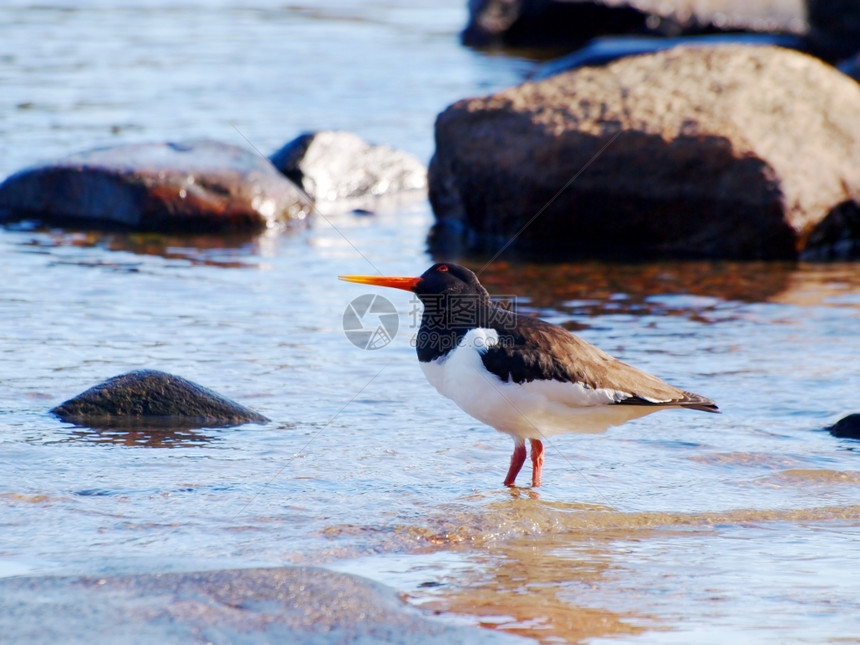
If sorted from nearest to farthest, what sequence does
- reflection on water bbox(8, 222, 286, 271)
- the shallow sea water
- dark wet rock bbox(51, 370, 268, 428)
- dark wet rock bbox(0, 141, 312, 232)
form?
the shallow sea water, dark wet rock bbox(51, 370, 268, 428), reflection on water bbox(8, 222, 286, 271), dark wet rock bbox(0, 141, 312, 232)

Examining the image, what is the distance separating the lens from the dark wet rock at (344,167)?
1142cm

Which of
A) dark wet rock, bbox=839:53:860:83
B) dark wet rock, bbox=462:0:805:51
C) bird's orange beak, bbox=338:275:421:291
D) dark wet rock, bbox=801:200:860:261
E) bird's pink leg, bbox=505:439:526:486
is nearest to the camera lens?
bird's pink leg, bbox=505:439:526:486

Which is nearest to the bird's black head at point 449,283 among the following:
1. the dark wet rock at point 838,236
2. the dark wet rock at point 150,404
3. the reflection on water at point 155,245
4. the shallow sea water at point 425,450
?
the shallow sea water at point 425,450

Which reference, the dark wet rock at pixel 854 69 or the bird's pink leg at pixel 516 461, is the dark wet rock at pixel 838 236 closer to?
the dark wet rock at pixel 854 69

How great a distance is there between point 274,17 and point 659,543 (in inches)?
781

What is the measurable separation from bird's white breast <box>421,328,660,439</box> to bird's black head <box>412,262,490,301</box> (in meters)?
0.31

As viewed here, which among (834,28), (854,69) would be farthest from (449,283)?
(834,28)

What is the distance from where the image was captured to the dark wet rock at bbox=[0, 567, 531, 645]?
3369 mm

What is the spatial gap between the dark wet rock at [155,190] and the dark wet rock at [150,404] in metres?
4.36

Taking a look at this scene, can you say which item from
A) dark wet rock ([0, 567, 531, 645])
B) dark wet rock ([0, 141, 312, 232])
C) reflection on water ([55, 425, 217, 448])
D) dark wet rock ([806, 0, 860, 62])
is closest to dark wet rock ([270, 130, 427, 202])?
dark wet rock ([0, 141, 312, 232])

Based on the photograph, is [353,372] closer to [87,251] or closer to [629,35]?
[87,251]

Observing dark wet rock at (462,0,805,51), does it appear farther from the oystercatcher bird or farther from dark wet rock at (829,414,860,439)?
the oystercatcher bird

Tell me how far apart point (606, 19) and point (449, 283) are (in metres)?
17.3

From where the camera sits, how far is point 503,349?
4.93 m
